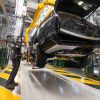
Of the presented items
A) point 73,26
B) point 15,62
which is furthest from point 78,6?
point 15,62

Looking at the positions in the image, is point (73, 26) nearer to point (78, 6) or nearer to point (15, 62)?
point (78, 6)

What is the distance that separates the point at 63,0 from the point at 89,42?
2.23 feet

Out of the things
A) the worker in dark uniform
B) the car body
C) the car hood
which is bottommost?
the worker in dark uniform

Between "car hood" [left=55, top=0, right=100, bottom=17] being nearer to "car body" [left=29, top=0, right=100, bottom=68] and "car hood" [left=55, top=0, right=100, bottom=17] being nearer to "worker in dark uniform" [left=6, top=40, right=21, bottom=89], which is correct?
"car body" [left=29, top=0, right=100, bottom=68]

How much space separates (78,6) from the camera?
88.4 inches

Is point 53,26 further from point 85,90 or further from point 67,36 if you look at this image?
point 85,90

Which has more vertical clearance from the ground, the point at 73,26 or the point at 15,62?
the point at 73,26

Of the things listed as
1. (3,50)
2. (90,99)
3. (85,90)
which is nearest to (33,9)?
(3,50)

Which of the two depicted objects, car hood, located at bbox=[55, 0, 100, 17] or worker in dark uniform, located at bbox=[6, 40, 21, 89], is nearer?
car hood, located at bbox=[55, 0, 100, 17]

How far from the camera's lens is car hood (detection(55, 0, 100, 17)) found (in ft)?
6.73

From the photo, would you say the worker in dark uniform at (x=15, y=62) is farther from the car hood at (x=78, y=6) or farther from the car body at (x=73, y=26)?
the car hood at (x=78, y=6)

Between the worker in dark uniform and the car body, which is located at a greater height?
the car body

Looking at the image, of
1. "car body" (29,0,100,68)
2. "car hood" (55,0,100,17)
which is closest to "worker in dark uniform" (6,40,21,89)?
"car body" (29,0,100,68)

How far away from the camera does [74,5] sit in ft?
7.23
